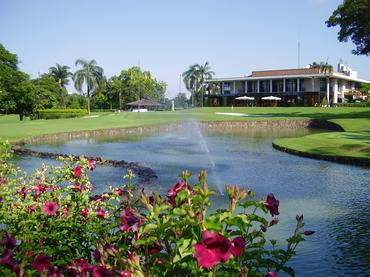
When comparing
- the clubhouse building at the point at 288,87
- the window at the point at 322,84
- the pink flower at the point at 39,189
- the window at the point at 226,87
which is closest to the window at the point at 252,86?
the clubhouse building at the point at 288,87

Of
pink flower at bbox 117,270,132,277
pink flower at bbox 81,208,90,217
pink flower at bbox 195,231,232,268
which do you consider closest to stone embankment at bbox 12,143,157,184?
pink flower at bbox 81,208,90,217

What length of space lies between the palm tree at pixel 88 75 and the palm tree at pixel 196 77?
22213mm

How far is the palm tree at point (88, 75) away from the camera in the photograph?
8600 cm

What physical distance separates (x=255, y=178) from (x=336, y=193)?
2878mm

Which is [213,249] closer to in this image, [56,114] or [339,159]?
[339,159]

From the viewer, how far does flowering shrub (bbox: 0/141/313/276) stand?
2291 mm

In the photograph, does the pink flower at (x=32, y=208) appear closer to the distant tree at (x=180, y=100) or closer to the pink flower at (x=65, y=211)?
the pink flower at (x=65, y=211)

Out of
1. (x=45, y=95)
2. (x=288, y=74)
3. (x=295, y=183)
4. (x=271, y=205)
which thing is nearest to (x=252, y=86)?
(x=288, y=74)

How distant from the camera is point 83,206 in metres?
4.37

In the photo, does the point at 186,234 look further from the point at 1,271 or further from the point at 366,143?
the point at 366,143

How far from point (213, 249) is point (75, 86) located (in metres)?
88.4

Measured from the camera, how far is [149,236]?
2.79 m

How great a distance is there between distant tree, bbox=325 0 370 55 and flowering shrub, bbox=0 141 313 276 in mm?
38887

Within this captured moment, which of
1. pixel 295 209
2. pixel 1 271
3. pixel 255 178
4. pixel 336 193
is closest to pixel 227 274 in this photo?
pixel 1 271
